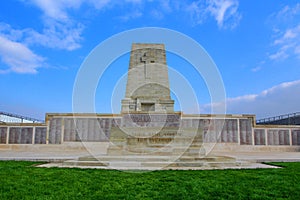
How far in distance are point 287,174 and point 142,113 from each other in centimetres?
981

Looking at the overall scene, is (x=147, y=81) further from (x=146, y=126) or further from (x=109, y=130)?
(x=146, y=126)

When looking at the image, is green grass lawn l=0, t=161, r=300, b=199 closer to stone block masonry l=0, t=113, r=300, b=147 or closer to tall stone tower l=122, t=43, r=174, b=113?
stone block masonry l=0, t=113, r=300, b=147

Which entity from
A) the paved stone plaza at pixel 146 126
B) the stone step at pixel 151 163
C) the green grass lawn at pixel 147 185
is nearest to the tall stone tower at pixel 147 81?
the paved stone plaza at pixel 146 126

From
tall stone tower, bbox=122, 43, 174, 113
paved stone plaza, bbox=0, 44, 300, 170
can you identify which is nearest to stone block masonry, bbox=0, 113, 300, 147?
paved stone plaza, bbox=0, 44, 300, 170

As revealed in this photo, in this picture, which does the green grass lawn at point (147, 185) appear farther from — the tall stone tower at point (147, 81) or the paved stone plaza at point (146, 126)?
the tall stone tower at point (147, 81)

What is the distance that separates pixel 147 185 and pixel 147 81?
1491 cm

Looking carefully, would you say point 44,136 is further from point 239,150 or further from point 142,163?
point 239,150

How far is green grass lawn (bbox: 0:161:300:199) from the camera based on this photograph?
407 centimetres

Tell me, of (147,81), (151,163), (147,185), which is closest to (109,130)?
(147,81)

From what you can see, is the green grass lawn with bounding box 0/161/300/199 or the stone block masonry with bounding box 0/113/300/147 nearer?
the green grass lawn with bounding box 0/161/300/199

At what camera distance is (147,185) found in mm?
4762

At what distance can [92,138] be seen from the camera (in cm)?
1633

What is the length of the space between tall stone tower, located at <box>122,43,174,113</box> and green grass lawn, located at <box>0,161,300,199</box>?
12.3 m

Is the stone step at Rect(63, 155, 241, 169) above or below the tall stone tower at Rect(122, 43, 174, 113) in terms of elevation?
below
